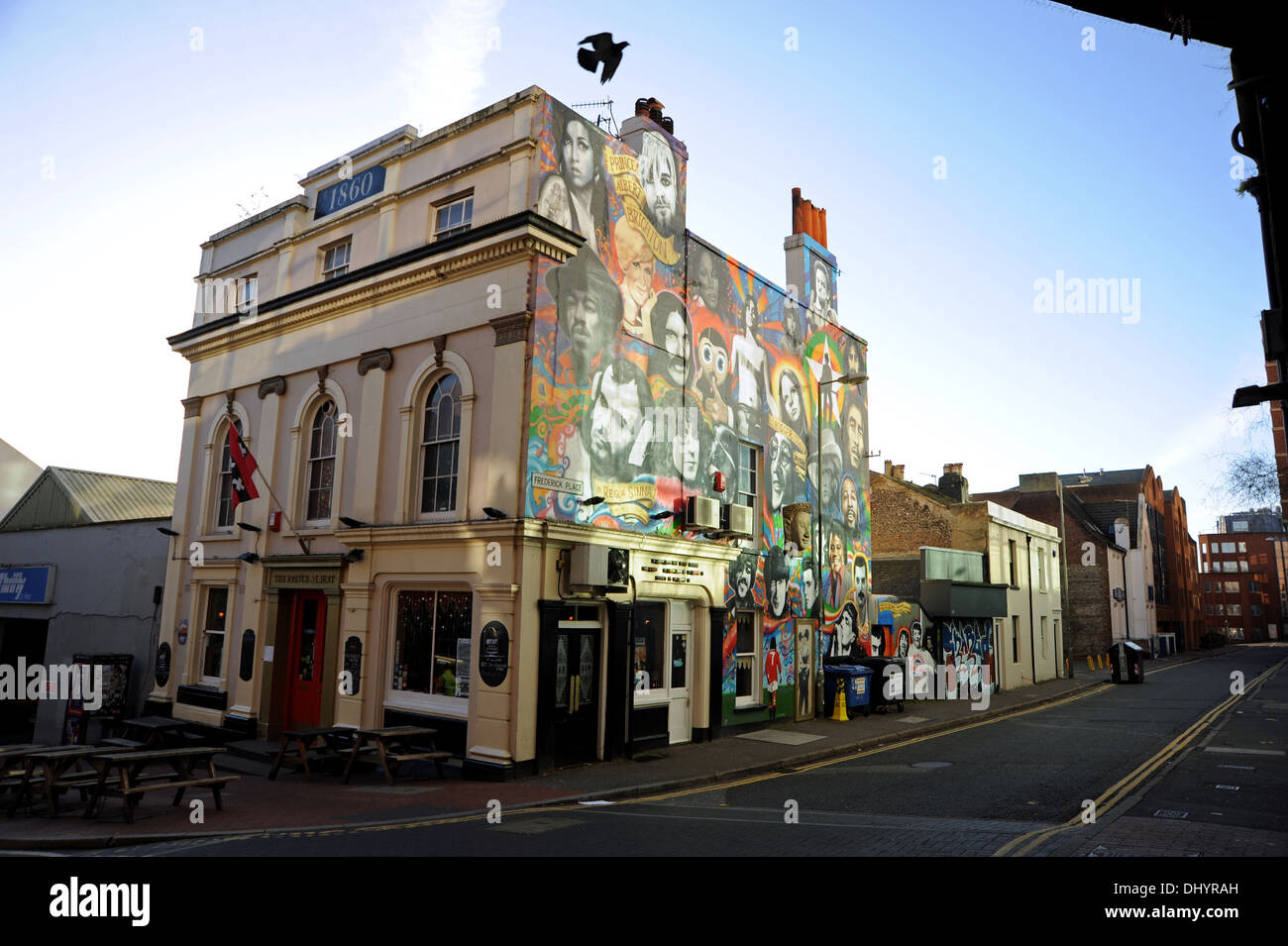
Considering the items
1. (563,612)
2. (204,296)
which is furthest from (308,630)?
(204,296)

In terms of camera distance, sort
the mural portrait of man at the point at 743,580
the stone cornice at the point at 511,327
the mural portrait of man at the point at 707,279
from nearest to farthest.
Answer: the stone cornice at the point at 511,327
the mural portrait of man at the point at 707,279
the mural portrait of man at the point at 743,580

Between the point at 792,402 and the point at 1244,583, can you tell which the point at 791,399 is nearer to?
the point at 792,402

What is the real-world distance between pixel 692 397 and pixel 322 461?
7.73 m

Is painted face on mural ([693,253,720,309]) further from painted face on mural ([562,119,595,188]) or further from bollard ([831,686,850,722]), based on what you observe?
bollard ([831,686,850,722])

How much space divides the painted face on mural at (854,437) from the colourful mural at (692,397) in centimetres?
7

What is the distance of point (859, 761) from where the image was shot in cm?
1491

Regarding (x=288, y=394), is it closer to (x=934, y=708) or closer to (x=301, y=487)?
(x=301, y=487)

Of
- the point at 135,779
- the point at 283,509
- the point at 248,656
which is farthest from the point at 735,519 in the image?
the point at 135,779

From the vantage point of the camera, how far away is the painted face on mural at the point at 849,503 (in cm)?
2258

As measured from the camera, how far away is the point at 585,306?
1462 centimetres

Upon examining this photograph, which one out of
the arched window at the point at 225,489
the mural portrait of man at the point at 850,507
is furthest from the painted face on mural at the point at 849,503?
the arched window at the point at 225,489

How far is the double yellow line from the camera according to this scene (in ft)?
26.0

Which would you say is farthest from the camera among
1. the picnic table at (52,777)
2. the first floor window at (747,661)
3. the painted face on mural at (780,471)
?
the painted face on mural at (780,471)

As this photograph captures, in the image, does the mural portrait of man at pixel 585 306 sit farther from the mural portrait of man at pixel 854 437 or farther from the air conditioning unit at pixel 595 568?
the mural portrait of man at pixel 854 437
